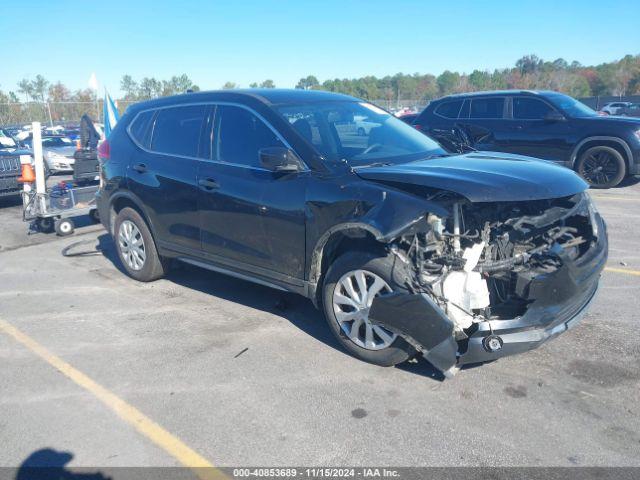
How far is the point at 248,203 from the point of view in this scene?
15.0 ft

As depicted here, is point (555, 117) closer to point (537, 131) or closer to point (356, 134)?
point (537, 131)

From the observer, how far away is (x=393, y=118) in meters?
5.48

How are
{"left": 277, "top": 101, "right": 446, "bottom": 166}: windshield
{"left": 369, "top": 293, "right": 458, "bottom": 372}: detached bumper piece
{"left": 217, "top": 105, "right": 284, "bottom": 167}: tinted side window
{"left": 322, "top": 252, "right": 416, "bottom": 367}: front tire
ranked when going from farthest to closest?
{"left": 217, "top": 105, "right": 284, "bottom": 167}: tinted side window, {"left": 277, "top": 101, "right": 446, "bottom": 166}: windshield, {"left": 322, "top": 252, "right": 416, "bottom": 367}: front tire, {"left": 369, "top": 293, "right": 458, "bottom": 372}: detached bumper piece

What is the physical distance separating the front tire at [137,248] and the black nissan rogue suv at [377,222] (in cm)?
34

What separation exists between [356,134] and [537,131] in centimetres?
762

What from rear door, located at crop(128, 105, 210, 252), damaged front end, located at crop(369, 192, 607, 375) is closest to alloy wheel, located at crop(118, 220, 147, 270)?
rear door, located at crop(128, 105, 210, 252)

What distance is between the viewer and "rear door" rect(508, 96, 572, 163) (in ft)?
36.1

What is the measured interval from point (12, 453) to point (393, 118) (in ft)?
13.6

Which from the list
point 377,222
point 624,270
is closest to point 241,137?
point 377,222

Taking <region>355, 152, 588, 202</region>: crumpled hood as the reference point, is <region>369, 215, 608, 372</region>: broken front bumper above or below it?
below

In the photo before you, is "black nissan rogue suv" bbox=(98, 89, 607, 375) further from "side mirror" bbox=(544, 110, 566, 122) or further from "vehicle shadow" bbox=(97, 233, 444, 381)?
"side mirror" bbox=(544, 110, 566, 122)

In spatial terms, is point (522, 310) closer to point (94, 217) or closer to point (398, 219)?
point (398, 219)

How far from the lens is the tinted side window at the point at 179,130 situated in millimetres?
5199

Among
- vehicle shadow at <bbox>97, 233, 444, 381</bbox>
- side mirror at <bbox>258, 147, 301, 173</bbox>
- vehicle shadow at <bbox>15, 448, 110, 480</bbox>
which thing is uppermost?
side mirror at <bbox>258, 147, 301, 173</bbox>
